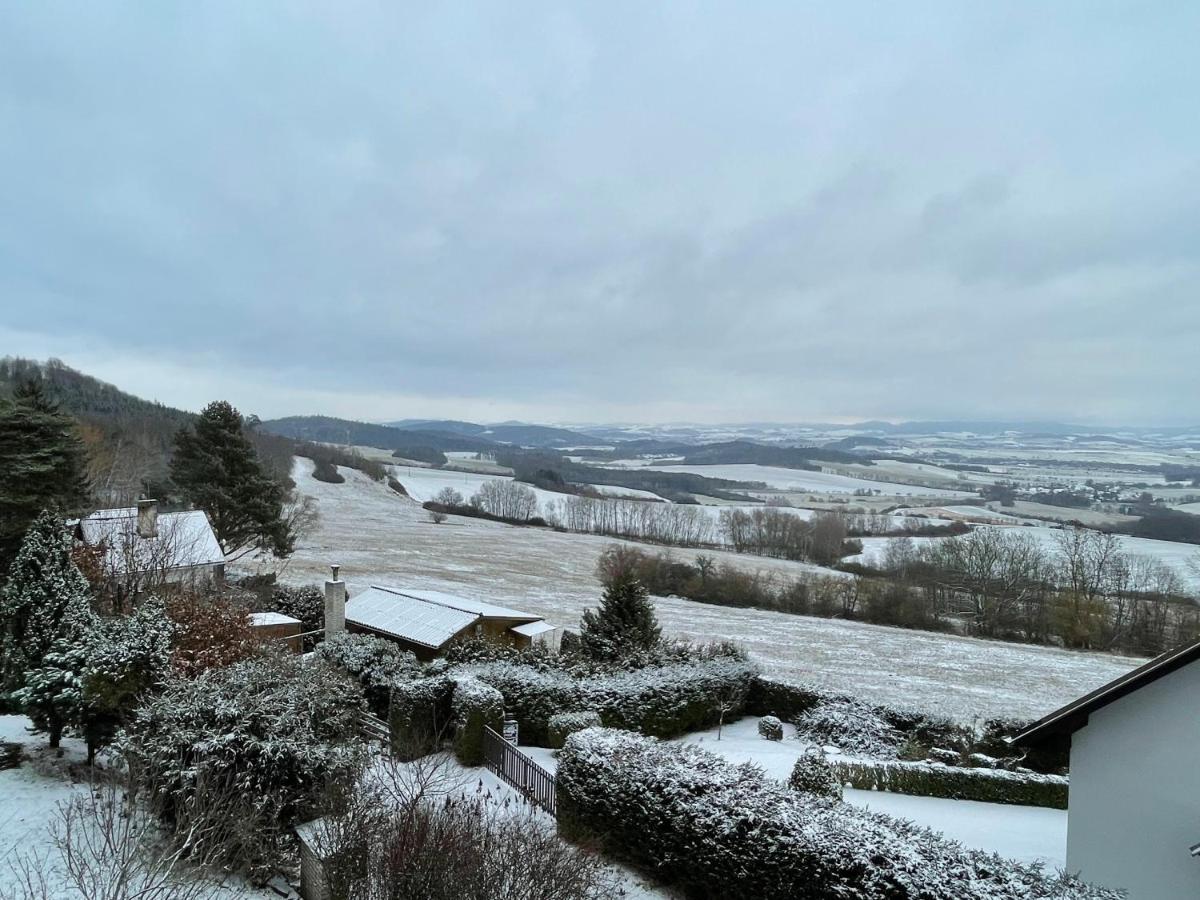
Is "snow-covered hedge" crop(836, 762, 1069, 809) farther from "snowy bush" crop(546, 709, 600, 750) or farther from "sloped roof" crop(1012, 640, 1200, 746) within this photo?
"sloped roof" crop(1012, 640, 1200, 746)

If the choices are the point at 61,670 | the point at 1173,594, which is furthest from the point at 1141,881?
the point at 1173,594

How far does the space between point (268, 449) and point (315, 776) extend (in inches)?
3265

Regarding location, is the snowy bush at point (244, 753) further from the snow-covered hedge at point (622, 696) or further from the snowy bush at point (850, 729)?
the snowy bush at point (850, 729)

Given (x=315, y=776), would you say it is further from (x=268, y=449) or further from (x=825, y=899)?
(x=268, y=449)

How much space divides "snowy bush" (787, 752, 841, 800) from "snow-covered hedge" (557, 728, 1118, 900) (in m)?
2.74

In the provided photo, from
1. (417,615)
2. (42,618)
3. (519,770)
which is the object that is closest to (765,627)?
(417,615)

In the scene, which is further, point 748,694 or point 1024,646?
point 1024,646

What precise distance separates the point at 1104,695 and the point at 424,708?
1186 centimetres

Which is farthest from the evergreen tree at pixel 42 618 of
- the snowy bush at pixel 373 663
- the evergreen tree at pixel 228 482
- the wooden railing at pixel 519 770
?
the evergreen tree at pixel 228 482

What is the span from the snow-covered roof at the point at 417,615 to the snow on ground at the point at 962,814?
22.3ft

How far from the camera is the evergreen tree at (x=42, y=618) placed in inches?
425

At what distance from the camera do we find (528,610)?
35469mm

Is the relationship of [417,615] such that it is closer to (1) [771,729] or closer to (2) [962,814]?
(1) [771,729]

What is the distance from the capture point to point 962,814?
12094mm
